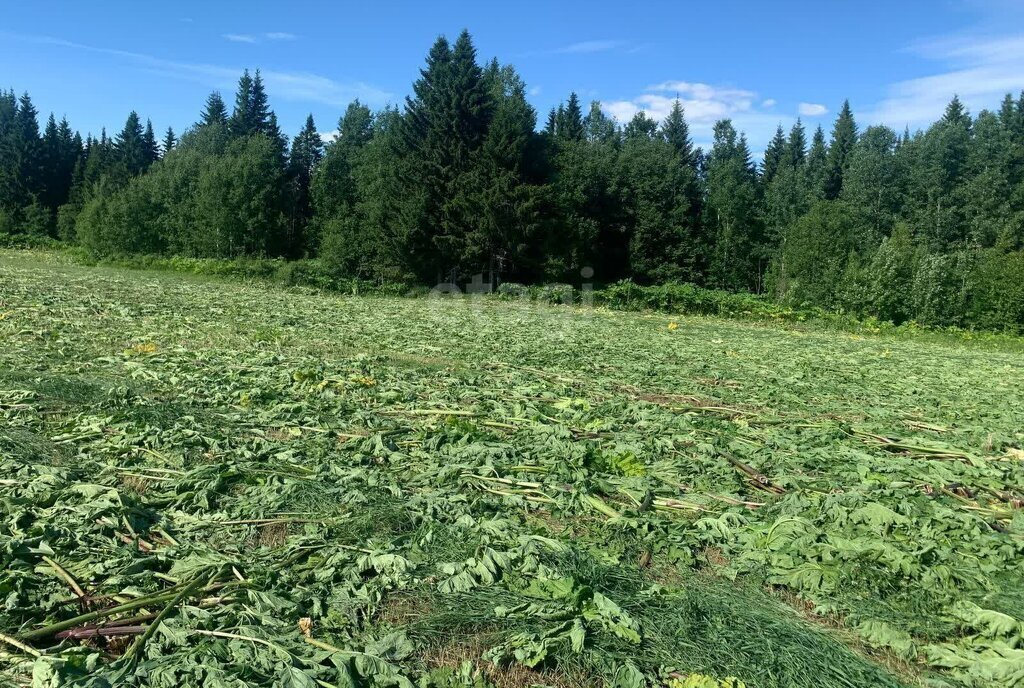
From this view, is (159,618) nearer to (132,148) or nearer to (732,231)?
(732,231)

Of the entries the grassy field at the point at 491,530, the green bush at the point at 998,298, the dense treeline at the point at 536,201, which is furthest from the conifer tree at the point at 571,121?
the grassy field at the point at 491,530

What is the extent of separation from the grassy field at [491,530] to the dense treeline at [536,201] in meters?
21.2

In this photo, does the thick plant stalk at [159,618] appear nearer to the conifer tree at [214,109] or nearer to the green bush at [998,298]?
the green bush at [998,298]

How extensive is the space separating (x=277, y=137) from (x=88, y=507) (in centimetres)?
6053

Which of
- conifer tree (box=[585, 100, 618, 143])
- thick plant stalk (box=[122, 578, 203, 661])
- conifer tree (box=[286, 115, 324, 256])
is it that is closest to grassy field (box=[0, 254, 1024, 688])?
thick plant stalk (box=[122, 578, 203, 661])

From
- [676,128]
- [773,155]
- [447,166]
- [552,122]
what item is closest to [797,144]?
[773,155]

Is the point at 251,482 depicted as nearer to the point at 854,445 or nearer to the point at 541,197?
the point at 854,445

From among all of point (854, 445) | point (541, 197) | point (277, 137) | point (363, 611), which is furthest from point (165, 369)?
point (277, 137)

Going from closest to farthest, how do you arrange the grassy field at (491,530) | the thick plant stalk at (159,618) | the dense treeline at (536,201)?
the thick plant stalk at (159,618), the grassy field at (491,530), the dense treeline at (536,201)

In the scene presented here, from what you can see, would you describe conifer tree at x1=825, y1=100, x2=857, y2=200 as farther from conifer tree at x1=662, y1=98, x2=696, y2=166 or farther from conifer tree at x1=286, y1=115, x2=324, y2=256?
conifer tree at x1=286, y1=115, x2=324, y2=256

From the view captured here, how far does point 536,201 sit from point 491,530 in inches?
1185

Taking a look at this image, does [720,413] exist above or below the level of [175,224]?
below

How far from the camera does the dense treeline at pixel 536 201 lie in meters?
32.5

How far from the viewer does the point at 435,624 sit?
3193 millimetres
